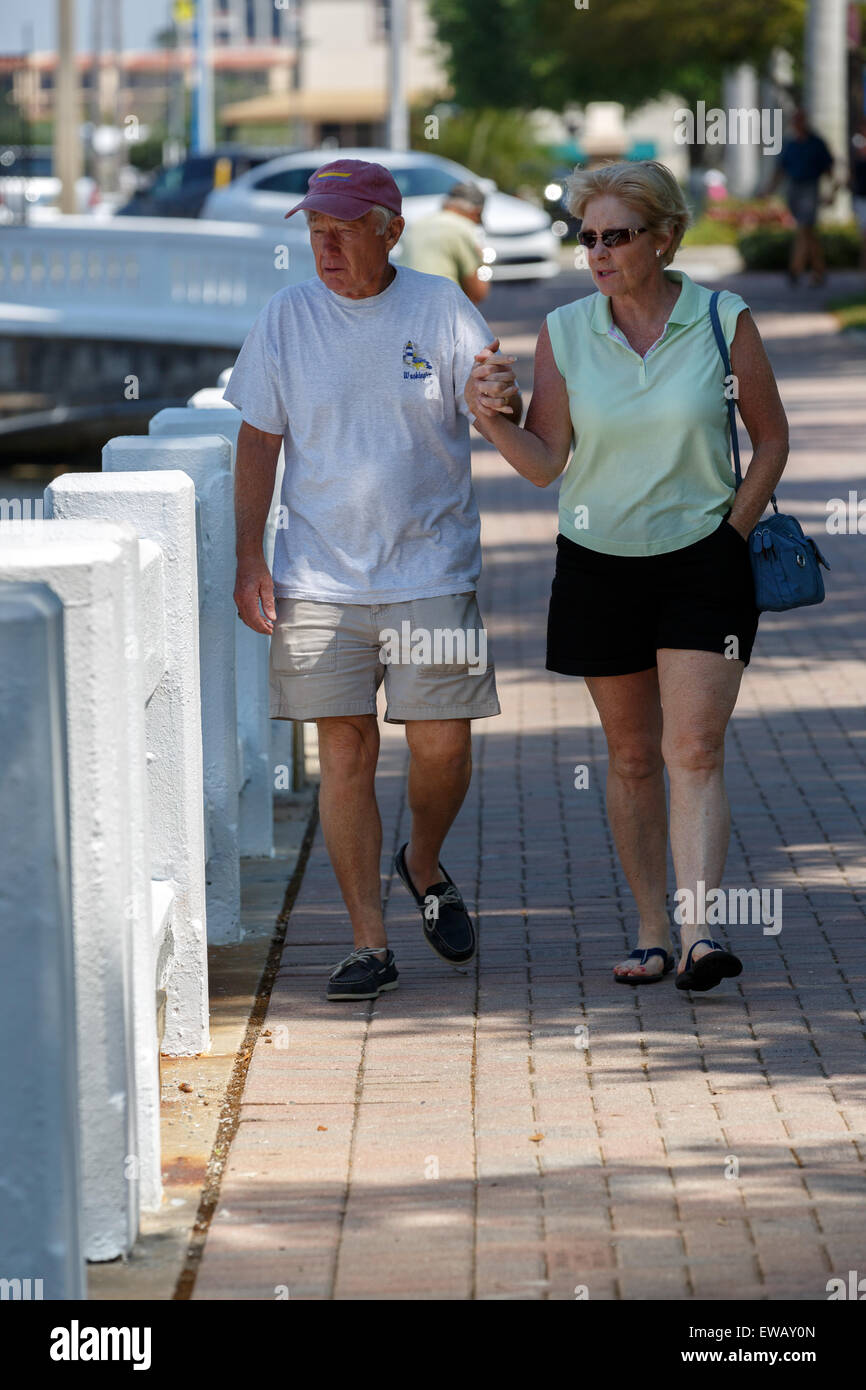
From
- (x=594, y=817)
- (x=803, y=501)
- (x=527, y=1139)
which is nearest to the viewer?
(x=527, y=1139)

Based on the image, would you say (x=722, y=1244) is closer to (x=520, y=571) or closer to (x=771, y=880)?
(x=771, y=880)

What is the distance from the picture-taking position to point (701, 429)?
16.6 ft

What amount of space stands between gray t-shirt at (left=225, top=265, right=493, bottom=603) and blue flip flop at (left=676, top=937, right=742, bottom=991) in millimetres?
1038

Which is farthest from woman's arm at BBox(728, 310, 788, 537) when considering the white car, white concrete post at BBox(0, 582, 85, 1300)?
the white car

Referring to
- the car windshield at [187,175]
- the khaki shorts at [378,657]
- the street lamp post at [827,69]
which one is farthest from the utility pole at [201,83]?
the khaki shorts at [378,657]

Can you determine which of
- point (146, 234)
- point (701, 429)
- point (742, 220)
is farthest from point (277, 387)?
point (742, 220)

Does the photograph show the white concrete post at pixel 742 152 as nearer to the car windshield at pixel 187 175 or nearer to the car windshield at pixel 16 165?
the car windshield at pixel 187 175

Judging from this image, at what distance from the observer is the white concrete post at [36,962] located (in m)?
3.07

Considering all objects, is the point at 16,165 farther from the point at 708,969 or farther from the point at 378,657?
the point at 708,969

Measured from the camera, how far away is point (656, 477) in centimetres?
508

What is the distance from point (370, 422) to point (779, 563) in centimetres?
100

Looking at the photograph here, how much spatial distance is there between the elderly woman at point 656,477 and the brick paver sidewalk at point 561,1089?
1.20 ft

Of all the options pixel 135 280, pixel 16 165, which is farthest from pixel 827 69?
pixel 135 280

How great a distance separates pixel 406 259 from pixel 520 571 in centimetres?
268
